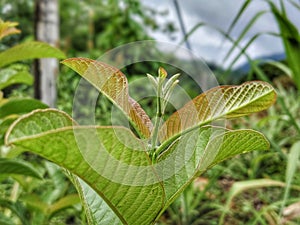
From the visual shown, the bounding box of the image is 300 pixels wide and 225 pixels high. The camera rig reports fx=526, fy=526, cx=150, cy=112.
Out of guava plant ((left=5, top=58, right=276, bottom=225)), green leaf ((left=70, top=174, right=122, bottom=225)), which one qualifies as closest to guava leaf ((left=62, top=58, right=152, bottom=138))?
guava plant ((left=5, top=58, right=276, bottom=225))

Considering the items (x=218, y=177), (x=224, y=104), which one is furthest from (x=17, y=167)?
(x=218, y=177)

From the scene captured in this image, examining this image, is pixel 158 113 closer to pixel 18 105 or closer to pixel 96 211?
pixel 96 211

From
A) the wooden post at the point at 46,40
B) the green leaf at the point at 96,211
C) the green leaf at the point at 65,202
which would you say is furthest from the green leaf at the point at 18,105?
the wooden post at the point at 46,40

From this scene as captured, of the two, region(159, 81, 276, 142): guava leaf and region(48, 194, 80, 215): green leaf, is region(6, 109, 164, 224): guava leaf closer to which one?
region(159, 81, 276, 142): guava leaf

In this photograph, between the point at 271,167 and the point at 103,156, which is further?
the point at 271,167

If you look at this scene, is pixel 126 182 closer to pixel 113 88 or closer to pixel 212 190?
pixel 113 88

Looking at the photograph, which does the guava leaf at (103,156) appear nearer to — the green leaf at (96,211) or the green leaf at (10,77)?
the green leaf at (96,211)
